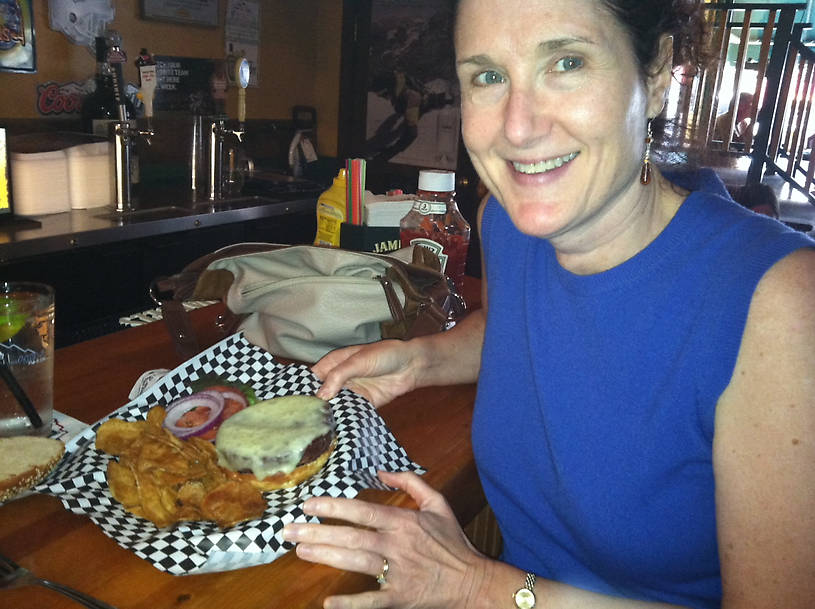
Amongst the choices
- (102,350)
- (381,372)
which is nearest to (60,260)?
(102,350)

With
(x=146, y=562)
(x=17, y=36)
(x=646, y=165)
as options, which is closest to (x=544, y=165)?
(x=646, y=165)

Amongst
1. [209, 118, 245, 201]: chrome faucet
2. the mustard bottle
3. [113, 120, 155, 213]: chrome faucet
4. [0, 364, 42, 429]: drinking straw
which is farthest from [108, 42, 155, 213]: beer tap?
[0, 364, 42, 429]: drinking straw

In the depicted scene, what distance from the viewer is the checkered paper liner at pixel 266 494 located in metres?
0.86

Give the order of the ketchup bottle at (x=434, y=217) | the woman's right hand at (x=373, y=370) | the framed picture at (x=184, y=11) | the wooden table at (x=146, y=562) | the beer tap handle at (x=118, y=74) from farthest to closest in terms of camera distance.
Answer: the framed picture at (x=184, y=11) < the beer tap handle at (x=118, y=74) < the ketchup bottle at (x=434, y=217) < the woman's right hand at (x=373, y=370) < the wooden table at (x=146, y=562)

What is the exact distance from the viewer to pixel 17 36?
10.6 feet

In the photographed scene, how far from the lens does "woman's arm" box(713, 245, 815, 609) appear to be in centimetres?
85

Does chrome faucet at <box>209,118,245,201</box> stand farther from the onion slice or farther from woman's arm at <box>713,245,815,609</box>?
woman's arm at <box>713,245,815,609</box>

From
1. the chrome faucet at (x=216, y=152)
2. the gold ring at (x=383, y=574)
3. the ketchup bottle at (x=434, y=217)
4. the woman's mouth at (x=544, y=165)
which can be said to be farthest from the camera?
the chrome faucet at (x=216, y=152)

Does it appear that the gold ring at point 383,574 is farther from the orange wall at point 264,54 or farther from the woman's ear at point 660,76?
the orange wall at point 264,54

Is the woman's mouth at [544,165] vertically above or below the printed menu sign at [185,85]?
below

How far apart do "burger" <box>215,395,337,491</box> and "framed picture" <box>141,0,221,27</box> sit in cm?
343

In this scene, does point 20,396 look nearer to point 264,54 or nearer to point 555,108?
point 555,108

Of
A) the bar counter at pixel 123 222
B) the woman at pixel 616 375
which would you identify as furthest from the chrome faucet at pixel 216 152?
the woman at pixel 616 375

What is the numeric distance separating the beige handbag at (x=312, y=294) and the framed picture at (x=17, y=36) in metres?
2.46
